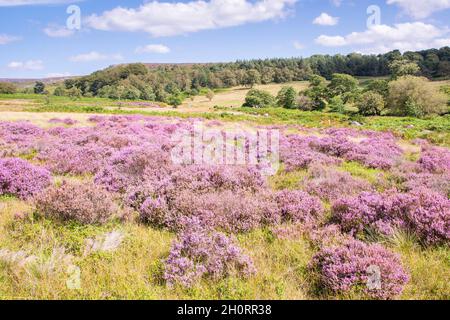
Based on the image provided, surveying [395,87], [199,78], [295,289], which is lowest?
[295,289]

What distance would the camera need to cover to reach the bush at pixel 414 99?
58.9 m

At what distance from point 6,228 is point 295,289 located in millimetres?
5053

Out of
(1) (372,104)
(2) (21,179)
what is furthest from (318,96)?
(2) (21,179)

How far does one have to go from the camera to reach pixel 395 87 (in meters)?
63.9

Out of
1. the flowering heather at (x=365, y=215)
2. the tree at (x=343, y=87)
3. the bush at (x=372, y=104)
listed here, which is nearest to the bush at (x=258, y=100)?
the tree at (x=343, y=87)

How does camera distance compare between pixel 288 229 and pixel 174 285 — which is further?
pixel 288 229

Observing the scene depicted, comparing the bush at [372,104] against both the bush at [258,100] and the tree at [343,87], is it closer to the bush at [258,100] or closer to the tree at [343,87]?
the tree at [343,87]

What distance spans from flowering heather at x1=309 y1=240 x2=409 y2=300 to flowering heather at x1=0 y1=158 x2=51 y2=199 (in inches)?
255

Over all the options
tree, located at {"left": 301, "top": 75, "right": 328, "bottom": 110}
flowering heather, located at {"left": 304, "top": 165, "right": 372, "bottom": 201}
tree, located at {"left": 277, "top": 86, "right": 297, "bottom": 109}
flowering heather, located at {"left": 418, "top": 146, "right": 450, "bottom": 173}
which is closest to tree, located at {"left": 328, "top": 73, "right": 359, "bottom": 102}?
tree, located at {"left": 301, "top": 75, "right": 328, "bottom": 110}

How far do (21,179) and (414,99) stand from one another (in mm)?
68445

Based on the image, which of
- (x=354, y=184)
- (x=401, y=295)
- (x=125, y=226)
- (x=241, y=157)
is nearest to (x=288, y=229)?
(x=401, y=295)

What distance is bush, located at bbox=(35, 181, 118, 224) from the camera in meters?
5.75
